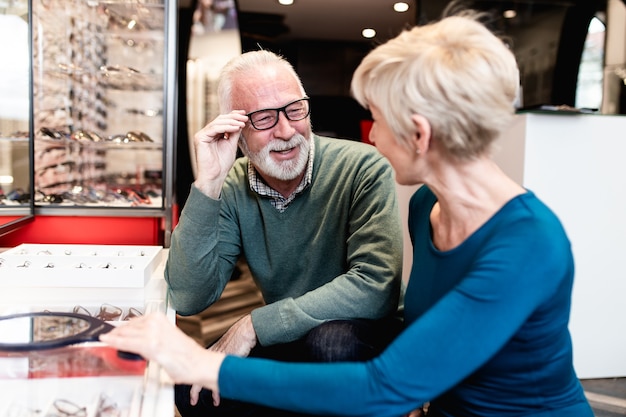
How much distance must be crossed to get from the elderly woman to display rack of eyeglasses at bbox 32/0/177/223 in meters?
1.81

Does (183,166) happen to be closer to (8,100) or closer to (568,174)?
(8,100)

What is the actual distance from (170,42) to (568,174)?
1841 millimetres

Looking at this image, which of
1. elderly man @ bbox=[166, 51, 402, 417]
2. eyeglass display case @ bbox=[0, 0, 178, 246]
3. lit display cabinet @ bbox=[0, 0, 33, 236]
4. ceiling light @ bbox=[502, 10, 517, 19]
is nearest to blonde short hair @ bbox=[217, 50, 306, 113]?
elderly man @ bbox=[166, 51, 402, 417]

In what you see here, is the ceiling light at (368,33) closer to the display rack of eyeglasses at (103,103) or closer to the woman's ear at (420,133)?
the display rack of eyeglasses at (103,103)

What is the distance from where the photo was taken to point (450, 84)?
2.81 feet

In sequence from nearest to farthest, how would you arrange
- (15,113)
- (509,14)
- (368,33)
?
(15,113), (509,14), (368,33)

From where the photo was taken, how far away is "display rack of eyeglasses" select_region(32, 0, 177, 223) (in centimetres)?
259

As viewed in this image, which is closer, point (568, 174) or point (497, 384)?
point (497, 384)

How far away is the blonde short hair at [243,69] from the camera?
1.54 m

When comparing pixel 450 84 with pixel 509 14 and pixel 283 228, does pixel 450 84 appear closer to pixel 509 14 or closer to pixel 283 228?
pixel 283 228

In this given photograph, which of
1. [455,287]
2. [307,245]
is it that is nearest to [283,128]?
[307,245]

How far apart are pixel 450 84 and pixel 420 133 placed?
0.09m

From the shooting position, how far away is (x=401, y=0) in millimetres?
5602

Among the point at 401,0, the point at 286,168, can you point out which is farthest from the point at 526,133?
the point at 401,0
